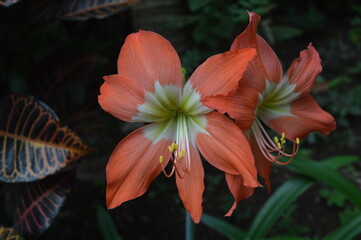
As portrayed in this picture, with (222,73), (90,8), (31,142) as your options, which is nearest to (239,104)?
(222,73)

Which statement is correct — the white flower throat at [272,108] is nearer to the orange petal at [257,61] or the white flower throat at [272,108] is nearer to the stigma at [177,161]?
the orange petal at [257,61]

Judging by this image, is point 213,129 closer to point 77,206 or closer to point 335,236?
point 335,236

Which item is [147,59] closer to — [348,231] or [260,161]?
[260,161]

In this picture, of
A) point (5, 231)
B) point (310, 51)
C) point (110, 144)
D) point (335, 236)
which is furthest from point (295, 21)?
point (5, 231)

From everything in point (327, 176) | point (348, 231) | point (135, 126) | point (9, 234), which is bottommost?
point (348, 231)

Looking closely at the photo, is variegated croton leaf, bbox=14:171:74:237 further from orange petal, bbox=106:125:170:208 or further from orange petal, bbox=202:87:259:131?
orange petal, bbox=202:87:259:131

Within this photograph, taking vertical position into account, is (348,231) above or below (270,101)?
below

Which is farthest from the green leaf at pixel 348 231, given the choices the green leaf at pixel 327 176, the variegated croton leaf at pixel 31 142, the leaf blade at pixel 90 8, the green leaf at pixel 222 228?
the leaf blade at pixel 90 8
